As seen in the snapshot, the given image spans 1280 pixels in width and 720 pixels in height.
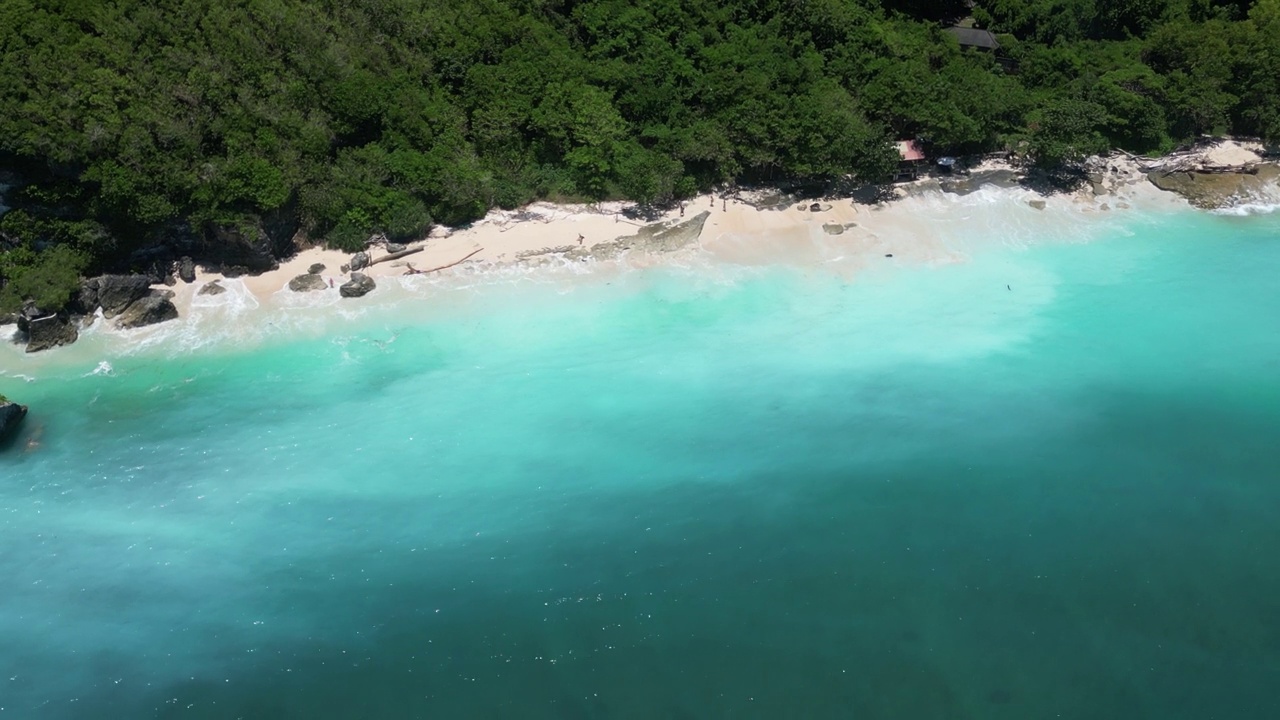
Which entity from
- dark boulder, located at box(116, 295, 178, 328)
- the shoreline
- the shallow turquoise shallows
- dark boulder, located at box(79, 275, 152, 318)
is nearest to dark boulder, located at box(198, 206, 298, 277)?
the shoreline

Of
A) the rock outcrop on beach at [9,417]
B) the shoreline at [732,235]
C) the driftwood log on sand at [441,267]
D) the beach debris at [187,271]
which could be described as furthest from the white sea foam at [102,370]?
the driftwood log on sand at [441,267]

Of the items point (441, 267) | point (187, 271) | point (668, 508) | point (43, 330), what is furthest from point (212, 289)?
point (668, 508)

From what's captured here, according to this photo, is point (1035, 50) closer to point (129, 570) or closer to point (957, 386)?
point (957, 386)

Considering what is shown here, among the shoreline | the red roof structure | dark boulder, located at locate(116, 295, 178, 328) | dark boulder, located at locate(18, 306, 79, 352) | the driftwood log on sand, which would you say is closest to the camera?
dark boulder, located at locate(18, 306, 79, 352)

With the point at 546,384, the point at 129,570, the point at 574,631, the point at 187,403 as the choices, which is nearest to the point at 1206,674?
the point at 574,631

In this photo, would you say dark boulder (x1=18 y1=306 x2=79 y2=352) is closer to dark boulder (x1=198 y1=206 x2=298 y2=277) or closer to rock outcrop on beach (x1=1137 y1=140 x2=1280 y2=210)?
dark boulder (x1=198 y1=206 x2=298 y2=277)

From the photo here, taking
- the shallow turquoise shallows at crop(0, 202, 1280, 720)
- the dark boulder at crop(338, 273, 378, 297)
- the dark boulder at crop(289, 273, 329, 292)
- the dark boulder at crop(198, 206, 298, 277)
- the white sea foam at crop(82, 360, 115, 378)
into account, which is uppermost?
the dark boulder at crop(198, 206, 298, 277)

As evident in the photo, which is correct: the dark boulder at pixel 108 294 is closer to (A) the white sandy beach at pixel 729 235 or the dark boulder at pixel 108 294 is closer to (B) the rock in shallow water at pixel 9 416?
(A) the white sandy beach at pixel 729 235
